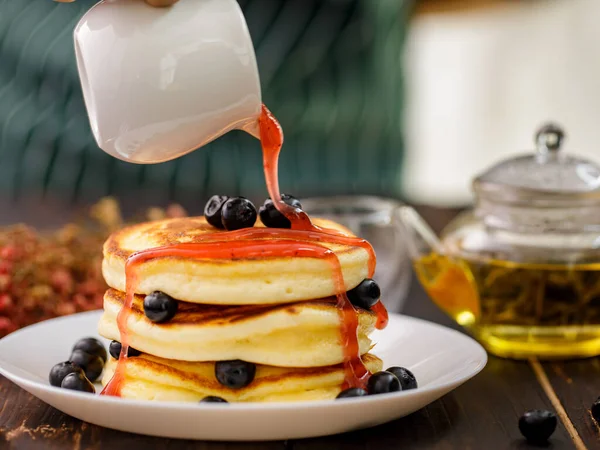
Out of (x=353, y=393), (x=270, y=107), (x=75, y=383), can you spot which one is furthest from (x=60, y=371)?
(x=270, y=107)

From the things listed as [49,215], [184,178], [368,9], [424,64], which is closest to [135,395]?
[49,215]

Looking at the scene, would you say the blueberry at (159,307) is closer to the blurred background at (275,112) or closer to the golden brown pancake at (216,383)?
the golden brown pancake at (216,383)

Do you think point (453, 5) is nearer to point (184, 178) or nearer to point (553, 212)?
point (184, 178)

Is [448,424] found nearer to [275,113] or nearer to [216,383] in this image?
[216,383]

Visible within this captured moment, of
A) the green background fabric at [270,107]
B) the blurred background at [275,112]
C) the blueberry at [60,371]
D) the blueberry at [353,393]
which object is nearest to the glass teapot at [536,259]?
the blueberry at [353,393]

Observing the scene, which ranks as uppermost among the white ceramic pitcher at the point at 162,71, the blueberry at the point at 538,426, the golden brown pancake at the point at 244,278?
the white ceramic pitcher at the point at 162,71

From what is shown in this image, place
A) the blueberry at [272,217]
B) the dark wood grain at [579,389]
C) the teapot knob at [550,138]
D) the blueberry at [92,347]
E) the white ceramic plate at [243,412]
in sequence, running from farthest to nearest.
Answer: the teapot knob at [550,138] → the blueberry at [92,347] → the blueberry at [272,217] → the dark wood grain at [579,389] → the white ceramic plate at [243,412]
